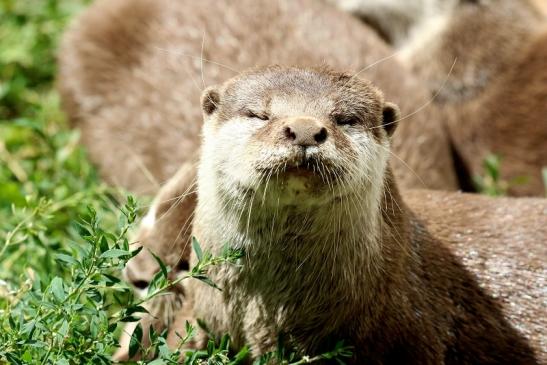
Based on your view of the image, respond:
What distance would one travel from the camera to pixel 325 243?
2785mm

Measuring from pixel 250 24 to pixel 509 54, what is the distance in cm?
151

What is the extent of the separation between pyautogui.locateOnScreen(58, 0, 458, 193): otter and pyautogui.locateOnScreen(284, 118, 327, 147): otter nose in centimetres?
157

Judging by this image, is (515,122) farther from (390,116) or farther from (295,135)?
(295,135)

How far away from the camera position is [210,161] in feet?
9.18

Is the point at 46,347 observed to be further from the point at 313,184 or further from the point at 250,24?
the point at 250,24

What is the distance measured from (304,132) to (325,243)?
485mm

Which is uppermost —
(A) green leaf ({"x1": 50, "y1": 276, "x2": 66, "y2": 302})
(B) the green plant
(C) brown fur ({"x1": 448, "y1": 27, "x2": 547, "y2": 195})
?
(C) brown fur ({"x1": 448, "y1": 27, "x2": 547, "y2": 195})

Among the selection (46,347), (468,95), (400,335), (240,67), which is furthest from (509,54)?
(46,347)

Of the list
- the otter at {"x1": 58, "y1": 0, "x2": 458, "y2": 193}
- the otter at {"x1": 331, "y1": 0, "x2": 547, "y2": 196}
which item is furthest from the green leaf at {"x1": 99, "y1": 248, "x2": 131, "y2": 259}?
the otter at {"x1": 331, "y1": 0, "x2": 547, "y2": 196}

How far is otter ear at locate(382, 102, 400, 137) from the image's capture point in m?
2.90

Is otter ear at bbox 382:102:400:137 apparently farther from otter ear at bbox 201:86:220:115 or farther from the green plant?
the green plant

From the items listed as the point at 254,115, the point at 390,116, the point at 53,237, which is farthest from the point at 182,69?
the point at 254,115

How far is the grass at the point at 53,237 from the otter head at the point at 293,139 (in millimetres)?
230

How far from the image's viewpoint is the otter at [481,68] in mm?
4809
